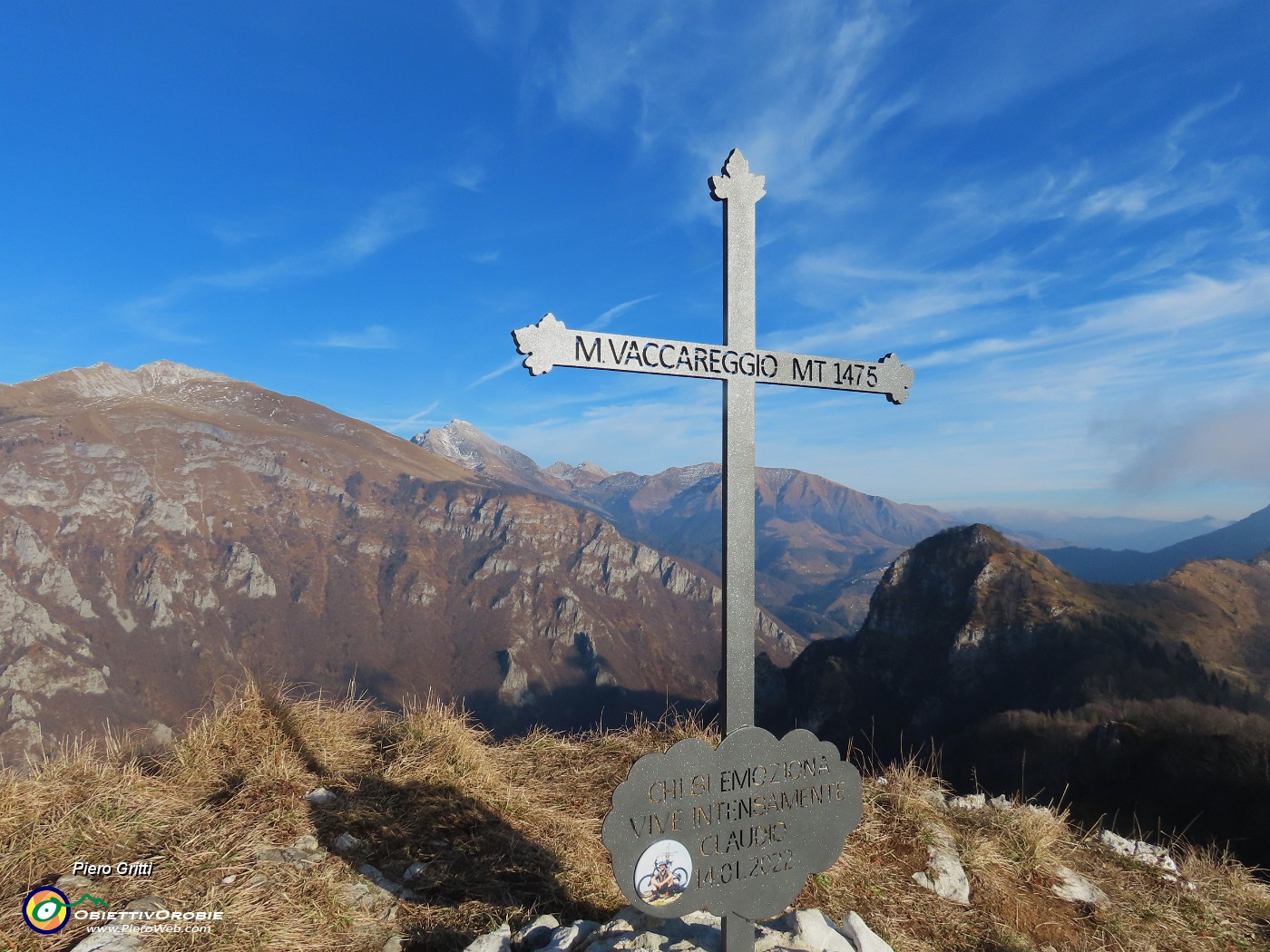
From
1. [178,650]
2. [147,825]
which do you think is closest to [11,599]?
[178,650]

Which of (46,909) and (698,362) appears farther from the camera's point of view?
(698,362)

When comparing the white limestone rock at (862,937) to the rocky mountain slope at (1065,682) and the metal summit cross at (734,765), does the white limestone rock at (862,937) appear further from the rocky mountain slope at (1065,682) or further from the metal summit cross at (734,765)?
the rocky mountain slope at (1065,682)

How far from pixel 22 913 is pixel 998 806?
822cm

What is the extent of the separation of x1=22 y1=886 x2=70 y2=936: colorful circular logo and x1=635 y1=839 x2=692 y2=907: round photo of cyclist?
336 cm

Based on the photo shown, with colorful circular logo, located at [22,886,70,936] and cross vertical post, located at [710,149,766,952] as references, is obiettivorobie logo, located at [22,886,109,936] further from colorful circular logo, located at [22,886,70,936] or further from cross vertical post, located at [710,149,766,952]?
cross vertical post, located at [710,149,766,952]

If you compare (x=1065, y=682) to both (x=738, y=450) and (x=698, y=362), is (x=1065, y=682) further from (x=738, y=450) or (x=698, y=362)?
(x=698, y=362)

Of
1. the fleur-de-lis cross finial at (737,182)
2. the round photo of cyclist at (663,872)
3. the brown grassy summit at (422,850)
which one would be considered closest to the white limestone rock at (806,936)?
the brown grassy summit at (422,850)

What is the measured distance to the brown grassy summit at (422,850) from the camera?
13.9 ft

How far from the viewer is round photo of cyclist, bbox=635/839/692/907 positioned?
13.9ft

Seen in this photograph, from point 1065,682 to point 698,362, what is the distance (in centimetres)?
5594

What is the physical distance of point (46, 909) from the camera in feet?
12.6

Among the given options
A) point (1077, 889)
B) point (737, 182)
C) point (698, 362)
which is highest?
point (737, 182)

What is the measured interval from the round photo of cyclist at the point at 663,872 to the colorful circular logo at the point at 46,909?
336 centimetres

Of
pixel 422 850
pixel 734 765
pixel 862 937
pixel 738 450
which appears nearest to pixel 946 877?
pixel 862 937
